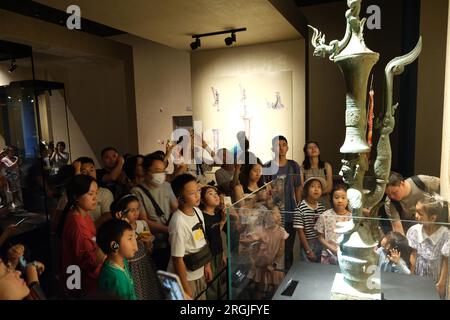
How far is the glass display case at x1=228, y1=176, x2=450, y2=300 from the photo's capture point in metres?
1.43

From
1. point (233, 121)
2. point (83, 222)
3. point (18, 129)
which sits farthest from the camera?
point (233, 121)

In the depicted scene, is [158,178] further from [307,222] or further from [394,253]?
[394,253]

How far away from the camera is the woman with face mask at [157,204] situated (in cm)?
203

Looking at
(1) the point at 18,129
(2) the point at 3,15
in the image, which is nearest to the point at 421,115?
(1) the point at 18,129

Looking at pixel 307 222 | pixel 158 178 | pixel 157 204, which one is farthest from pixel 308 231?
pixel 158 178

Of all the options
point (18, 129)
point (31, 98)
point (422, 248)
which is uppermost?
point (31, 98)

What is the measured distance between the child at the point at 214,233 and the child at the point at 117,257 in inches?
13.7

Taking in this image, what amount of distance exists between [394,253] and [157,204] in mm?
1419

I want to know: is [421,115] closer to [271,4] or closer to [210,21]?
[271,4]

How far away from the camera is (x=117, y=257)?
4.89 ft

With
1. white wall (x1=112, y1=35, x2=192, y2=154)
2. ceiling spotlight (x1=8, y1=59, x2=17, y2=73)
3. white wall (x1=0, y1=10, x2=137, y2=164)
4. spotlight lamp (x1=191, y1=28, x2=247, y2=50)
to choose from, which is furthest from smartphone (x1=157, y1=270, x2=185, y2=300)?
white wall (x1=112, y1=35, x2=192, y2=154)

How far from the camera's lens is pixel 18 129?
306 cm

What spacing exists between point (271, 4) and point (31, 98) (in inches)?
95.4

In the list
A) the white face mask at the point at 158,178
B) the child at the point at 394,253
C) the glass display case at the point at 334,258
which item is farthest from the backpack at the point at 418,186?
the white face mask at the point at 158,178
